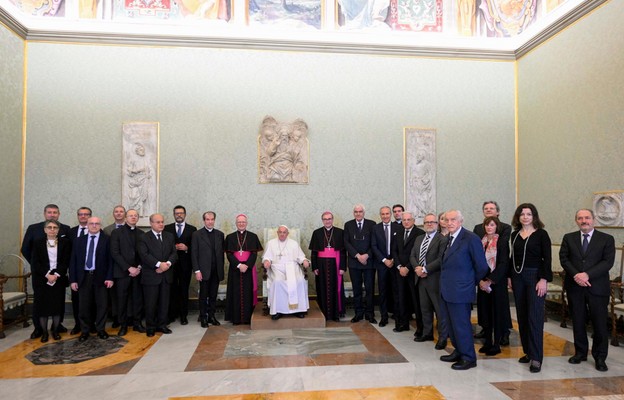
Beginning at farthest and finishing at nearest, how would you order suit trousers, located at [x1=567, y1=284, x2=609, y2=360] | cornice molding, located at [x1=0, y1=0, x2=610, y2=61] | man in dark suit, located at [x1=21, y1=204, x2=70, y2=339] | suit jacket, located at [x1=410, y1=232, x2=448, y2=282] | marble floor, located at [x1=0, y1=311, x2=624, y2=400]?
cornice molding, located at [x1=0, y1=0, x2=610, y2=61], man in dark suit, located at [x1=21, y1=204, x2=70, y2=339], suit jacket, located at [x1=410, y1=232, x2=448, y2=282], suit trousers, located at [x1=567, y1=284, x2=609, y2=360], marble floor, located at [x1=0, y1=311, x2=624, y2=400]

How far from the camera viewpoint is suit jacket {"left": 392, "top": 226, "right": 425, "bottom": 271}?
20.5 feet

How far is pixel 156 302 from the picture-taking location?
629cm

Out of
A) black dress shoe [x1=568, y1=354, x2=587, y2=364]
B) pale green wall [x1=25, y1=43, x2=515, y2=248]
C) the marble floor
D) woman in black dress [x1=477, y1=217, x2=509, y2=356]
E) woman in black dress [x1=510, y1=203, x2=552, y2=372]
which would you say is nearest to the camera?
the marble floor

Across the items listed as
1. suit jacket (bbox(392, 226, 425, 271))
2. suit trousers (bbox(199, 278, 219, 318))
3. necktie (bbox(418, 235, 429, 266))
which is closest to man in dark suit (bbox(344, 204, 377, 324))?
suit jacket (bbox(392, 226, 425, 271))

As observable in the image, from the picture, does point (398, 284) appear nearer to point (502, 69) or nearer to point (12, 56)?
point (502, 69)

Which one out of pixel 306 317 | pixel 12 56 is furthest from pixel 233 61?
pixel 306 317

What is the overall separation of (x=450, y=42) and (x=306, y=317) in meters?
6.10

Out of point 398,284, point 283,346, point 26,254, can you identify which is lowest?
point 283,346

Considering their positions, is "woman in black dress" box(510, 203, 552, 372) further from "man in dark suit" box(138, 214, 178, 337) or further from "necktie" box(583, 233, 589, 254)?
"man in dark suit" box(138, 214, 178, 337)

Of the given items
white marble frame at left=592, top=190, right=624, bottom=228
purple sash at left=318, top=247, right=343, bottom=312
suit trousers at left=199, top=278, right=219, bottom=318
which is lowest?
suit trousers at left=199, top=278, right=219, bottom=318

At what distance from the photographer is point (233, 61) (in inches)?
324

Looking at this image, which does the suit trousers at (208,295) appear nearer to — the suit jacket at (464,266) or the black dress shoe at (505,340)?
the suit jacket at (464,266)

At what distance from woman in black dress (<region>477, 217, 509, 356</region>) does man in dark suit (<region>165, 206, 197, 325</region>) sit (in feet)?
14.7

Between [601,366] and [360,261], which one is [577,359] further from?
[360,261]
